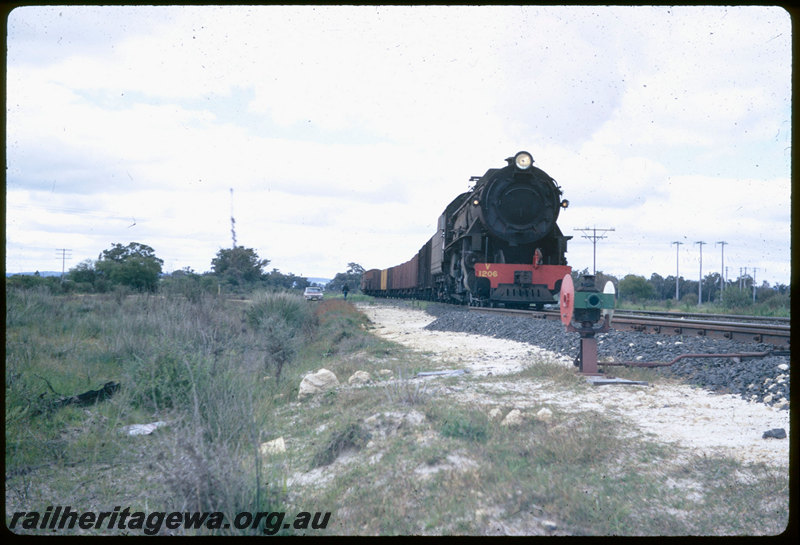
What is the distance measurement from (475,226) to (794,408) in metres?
12.4

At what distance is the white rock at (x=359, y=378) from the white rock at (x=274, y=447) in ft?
8.01

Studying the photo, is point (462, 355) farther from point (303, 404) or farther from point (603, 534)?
point (603, 534)

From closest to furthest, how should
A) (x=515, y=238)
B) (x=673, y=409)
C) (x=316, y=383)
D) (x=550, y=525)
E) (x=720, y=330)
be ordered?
(x=550, y=525) < (x=673, y=409) < (x=316, y=383) < (x=720, y=330) < (x=515, y=238)

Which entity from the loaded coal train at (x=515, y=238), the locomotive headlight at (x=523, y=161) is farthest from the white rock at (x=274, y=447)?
the locomotive headlight at (x=523, y=161)

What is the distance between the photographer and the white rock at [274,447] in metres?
4.74

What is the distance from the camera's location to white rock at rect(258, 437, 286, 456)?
4.74 metres

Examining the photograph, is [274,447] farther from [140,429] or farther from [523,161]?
[523,161]

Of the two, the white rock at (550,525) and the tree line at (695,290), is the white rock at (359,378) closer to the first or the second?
the white rock at (550,525)

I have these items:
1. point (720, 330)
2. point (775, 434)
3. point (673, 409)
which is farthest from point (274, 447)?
point (720, 330)

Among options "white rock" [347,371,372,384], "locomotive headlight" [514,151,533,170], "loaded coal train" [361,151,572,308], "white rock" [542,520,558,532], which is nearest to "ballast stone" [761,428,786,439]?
"white rock" [542,520,558,532]

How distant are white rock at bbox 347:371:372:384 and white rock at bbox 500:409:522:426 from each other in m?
2.97

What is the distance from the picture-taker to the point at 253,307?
1554 cm

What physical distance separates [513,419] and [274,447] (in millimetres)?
2131

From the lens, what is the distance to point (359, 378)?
24.7 ft
